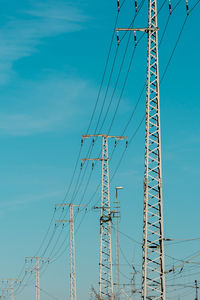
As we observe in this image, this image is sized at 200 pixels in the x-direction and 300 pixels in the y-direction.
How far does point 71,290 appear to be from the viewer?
101 m

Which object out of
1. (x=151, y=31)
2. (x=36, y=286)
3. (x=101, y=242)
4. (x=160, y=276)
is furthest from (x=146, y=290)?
(x=36, y=286)

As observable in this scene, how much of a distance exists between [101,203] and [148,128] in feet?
111

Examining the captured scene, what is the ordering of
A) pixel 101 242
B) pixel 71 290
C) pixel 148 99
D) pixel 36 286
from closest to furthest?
pixel 148 99
pixel 101 242
pixel 71 290
pixel 36 286

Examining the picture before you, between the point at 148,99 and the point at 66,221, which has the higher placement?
the point at 66,221

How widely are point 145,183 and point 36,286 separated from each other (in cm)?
9615

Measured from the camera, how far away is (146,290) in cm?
4222

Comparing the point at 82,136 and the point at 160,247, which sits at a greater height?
the point at 82,136

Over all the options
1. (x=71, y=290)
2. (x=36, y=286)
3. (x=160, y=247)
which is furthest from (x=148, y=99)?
(x=36, y=286)

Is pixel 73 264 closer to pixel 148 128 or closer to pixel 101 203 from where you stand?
pixel 101 203

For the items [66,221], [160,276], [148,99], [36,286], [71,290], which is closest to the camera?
[160,276]

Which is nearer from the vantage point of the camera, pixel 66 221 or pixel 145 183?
pixel 145 183

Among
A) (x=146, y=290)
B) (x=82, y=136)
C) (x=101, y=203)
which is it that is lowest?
(x=146, y=290)

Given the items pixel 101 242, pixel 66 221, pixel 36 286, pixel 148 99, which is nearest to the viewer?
pixel 148 99

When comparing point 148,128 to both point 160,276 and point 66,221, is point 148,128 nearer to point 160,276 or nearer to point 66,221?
point 160,276
